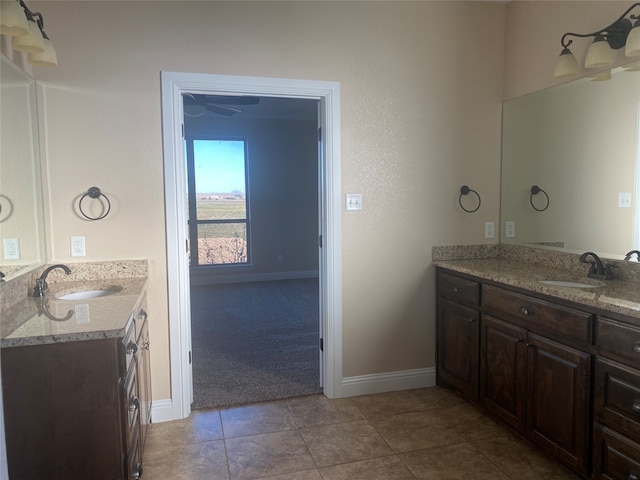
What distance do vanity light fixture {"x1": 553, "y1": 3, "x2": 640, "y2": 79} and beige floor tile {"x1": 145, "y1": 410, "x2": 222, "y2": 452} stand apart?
2.89 meters

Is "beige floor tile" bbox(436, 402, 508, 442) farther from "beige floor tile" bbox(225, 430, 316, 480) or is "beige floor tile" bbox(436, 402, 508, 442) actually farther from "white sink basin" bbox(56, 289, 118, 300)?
"white sink basin" bbox(56, 289, 118, 300)

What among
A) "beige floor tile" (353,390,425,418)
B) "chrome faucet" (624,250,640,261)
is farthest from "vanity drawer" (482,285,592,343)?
"beige floor tile" (353,390,425,418)

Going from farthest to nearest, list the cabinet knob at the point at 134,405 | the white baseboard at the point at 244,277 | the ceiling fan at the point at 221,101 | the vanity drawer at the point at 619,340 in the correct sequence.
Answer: the white baseboard at the point at 244,277 → the ceiling fan at the point at 221,101 → the cabinet knob at the point at 134,405 → the vanity drawer at the point at 619,340

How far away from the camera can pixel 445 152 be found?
10.6ft

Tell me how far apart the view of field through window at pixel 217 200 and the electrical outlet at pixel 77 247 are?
171 inches

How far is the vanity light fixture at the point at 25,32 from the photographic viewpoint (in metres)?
1.87

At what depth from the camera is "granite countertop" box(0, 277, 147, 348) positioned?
64.7 inches

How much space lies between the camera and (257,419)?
284 centimetres

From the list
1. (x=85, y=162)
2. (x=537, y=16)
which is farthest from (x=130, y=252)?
(x=537, y=16)

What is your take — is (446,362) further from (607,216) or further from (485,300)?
(607,216)

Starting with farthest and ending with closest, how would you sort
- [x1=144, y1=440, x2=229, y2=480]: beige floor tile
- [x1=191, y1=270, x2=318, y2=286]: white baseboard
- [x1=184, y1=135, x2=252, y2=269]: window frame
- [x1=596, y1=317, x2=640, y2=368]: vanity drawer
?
[x1=191, y1=270, x2=318, y2=286]: white baseboard < [x1=184, y1=135, x2=252, y2=269]: window frame < [x1=144, y1=440, x2=229, y2=480]: beige floor tile < [x1=596, y1=317, x2=640, y2=368]: vanity drawer

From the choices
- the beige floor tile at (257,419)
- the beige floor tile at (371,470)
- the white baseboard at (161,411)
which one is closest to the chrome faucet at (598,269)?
the beige floor tile at (371,470)

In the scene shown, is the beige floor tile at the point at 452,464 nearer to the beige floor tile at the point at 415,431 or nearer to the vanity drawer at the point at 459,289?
the beige floor tile at the point at 415,431

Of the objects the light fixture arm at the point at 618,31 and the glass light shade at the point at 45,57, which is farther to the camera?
the light fixture arm at the point at 618,31
